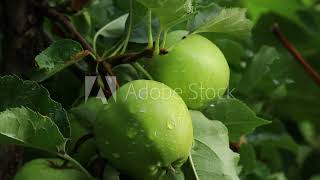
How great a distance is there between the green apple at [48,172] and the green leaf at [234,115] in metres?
0.22

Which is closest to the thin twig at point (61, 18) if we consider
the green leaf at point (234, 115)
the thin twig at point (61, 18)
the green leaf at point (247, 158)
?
the thin twig at point (61, 18)

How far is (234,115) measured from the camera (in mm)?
933

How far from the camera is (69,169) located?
81 cm

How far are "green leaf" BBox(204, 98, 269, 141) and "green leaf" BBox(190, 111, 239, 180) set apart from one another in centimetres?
6

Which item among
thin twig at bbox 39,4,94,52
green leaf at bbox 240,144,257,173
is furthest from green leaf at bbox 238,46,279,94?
thin twig at bbox 39,4,94,52

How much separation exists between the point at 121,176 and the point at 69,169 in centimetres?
7

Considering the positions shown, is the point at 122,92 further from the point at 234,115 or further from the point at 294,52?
Answer: the point at 294,52

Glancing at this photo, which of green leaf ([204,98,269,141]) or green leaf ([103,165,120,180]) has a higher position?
green leaf ([103,165,120,180])

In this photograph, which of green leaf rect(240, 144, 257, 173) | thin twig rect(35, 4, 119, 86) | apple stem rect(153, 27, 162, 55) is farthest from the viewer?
green leaf rect(240, 144, 257, 173)

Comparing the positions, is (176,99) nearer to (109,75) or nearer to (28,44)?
(109,75)

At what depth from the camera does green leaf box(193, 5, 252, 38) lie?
90 cm

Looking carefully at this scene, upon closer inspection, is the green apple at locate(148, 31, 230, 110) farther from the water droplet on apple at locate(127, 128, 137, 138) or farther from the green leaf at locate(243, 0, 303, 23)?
the green leaf at locate(243, 0, 303, 23)

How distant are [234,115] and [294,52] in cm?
55

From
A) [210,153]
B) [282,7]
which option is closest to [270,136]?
[282,7]
